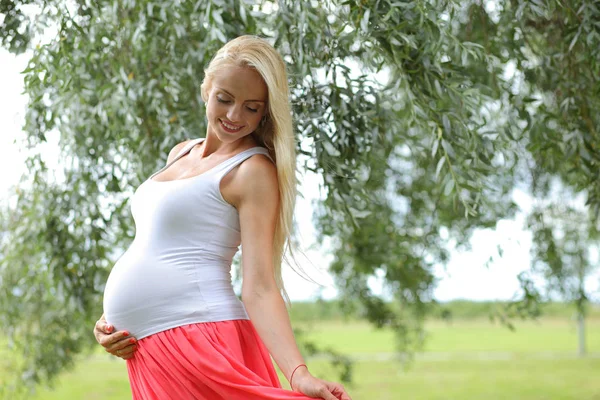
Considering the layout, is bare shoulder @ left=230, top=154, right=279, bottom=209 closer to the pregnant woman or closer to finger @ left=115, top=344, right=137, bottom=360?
the pregnant woman

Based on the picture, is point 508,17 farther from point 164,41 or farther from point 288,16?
point 164,41

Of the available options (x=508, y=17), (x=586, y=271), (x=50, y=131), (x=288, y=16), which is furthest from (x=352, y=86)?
(x=586, y=271)

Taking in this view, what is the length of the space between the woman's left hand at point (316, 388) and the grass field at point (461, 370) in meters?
6.10

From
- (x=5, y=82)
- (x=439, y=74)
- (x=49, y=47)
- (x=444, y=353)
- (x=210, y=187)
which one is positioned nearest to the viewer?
(x=210, y=187)

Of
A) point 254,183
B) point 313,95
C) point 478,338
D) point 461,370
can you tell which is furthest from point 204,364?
point 478,338

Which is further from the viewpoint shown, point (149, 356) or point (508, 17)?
point (508, 17)

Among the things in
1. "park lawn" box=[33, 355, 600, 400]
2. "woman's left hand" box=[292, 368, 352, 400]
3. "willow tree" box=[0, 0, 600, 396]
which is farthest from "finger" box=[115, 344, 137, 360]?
"park lawn" box=[33, 355, 600, 400]

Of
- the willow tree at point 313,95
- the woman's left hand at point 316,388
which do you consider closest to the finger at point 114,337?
the woman's left hand at point 316,388

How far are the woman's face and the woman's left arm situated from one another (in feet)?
0.30

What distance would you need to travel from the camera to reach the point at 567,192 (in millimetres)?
6348

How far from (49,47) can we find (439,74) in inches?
47.8

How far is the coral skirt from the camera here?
66.1 inches

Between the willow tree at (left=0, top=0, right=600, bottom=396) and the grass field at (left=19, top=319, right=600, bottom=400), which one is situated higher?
the willow tree at (left=0, top=0, right=600, bottom=396)

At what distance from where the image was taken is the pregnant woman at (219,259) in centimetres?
171
